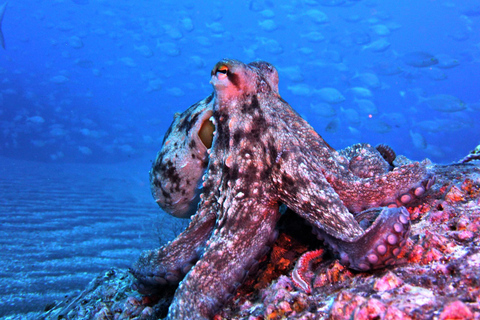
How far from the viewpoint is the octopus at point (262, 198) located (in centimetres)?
153

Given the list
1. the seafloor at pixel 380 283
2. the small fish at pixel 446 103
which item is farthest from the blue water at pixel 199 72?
the seafloor at pixel 380 283

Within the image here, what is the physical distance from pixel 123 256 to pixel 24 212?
14.7ft

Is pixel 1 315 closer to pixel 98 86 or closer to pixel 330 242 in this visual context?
pixel 330 242

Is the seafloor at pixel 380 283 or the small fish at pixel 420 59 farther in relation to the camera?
the small fish at pixel 420 59

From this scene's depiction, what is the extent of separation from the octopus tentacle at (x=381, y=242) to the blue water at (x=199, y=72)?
18879 mm

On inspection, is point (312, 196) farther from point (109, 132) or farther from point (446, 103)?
point (109, 132)

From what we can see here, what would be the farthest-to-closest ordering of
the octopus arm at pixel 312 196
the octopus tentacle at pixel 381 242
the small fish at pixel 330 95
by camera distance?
the small fish at pixel 330 95
the octopus arm at pixel 312 196
the octopus tentacle at pixel 381 242

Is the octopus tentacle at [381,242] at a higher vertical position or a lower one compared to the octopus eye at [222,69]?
lower

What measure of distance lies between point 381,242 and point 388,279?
0.54 ft

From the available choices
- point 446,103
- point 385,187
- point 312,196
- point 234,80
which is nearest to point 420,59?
point 446,103

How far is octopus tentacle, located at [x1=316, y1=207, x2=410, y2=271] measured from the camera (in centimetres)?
137

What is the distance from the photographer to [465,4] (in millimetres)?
73062

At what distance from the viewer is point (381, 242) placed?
1.38 m

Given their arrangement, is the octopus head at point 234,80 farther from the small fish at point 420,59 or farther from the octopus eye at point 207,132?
the small fish at point 420,59
